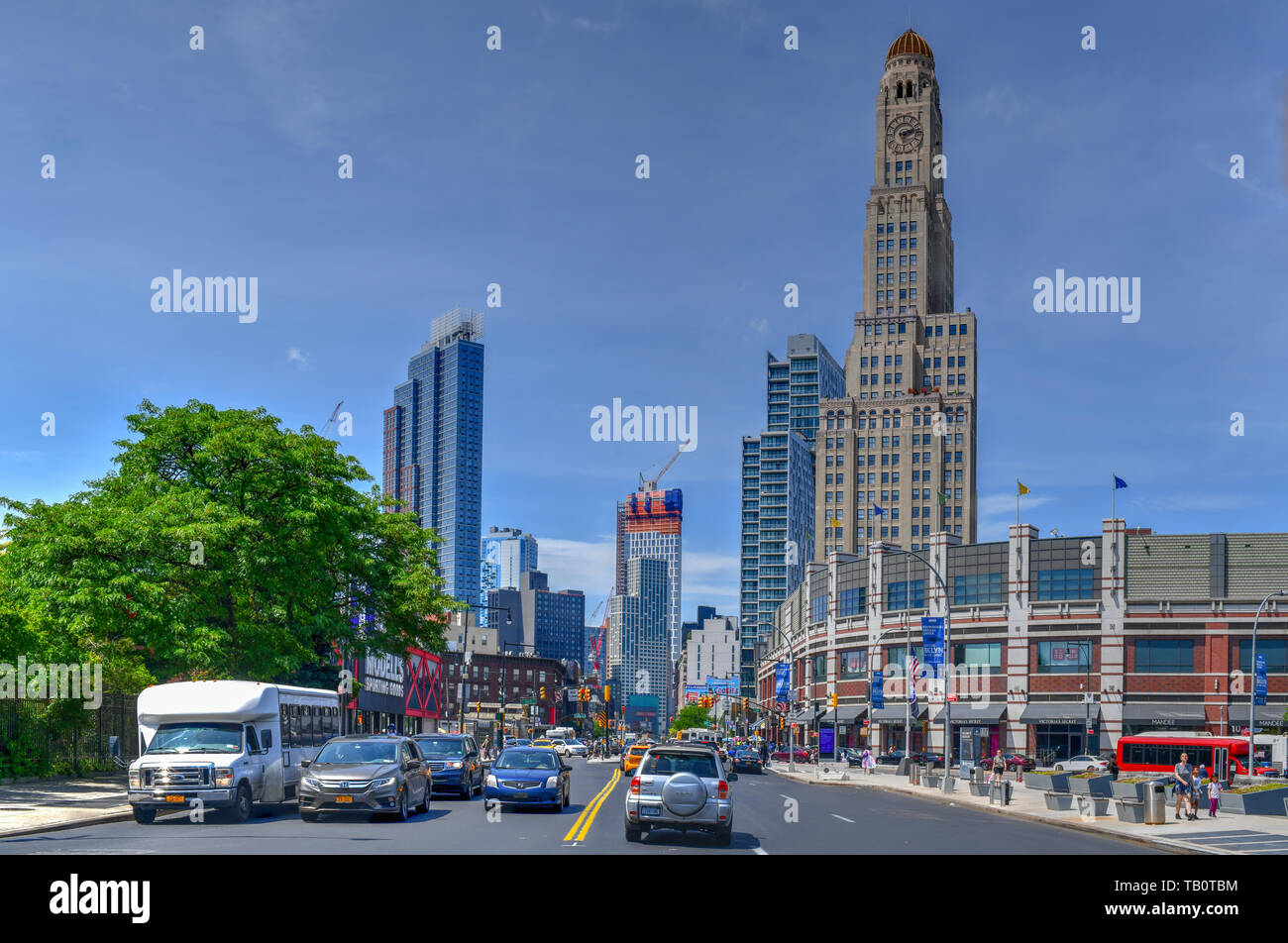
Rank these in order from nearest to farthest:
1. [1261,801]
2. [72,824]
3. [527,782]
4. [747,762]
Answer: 1. [72,824]
2. [527,782]
3. [1261,801]
4. [747,762]

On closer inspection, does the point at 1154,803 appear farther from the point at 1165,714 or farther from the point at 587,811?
the point at 1165,714

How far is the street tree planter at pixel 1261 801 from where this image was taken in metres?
38.2

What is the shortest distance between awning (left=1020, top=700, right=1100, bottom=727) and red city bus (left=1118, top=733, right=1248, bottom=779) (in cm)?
1813

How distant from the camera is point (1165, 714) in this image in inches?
3312

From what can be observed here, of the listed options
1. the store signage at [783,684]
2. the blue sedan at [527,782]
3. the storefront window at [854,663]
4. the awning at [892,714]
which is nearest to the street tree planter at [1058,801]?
the blue sedan at [527,782]

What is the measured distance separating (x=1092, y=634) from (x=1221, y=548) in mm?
10413

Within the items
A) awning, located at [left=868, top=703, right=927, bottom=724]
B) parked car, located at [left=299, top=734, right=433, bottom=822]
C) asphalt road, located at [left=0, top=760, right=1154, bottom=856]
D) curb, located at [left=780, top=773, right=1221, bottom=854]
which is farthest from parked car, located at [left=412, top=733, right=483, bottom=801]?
awning, located at [left=868, top=703, right=927, bottom=724]

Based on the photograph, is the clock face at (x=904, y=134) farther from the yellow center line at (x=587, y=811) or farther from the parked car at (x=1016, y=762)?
the yellow center line at (x=587, y=811)

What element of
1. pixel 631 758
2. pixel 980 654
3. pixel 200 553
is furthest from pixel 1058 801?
pixel 980 654

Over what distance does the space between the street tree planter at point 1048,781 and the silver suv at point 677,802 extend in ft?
93.7

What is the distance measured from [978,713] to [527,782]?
68.8 m
